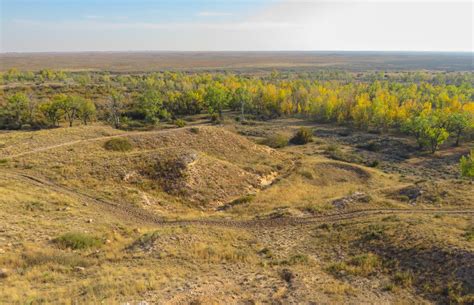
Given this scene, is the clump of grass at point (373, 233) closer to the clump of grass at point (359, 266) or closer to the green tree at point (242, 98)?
the clump of grass at point (359, 266)

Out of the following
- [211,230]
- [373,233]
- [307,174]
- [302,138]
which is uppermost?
[373,233]

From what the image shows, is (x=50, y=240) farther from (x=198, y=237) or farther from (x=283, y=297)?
(x=283, y=297)

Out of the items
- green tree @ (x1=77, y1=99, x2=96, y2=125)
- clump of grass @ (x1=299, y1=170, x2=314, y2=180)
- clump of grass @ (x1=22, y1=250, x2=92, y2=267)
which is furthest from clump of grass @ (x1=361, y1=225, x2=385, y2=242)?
green tree @ (x1=77, y1=99, x2=96, y2=125)

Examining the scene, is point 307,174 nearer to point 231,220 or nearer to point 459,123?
point 231,220

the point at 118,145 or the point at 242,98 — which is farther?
the point at 242,98

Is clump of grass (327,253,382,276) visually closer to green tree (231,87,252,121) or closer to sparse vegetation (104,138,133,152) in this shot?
sparse vegetation (104,138,133,152)

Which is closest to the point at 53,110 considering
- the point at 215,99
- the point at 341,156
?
the point at 215,99

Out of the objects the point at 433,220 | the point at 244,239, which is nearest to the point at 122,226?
the point at 244,239
